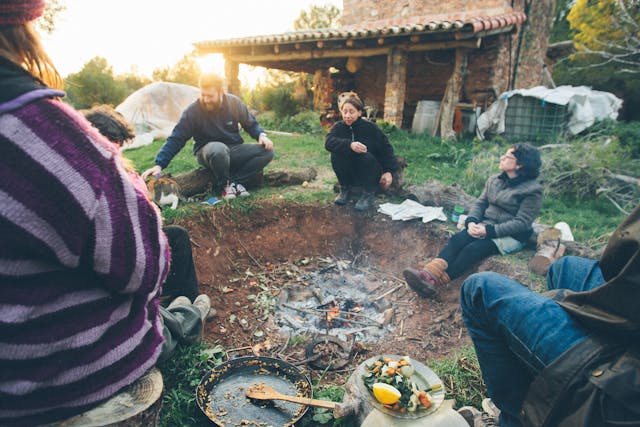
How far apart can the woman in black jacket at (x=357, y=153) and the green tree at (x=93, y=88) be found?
1281 cm

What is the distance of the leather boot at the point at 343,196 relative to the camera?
506cm

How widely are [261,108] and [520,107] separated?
407 inches

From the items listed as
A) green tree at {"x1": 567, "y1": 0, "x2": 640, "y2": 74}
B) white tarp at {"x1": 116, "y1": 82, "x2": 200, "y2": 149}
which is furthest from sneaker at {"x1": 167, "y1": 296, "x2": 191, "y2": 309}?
green tree at {"x1": 567, "y1": 0, "x2": 640, "y2": 74}

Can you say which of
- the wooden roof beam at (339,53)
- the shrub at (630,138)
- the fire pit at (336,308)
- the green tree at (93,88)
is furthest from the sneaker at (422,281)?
the green tree at (93,88)

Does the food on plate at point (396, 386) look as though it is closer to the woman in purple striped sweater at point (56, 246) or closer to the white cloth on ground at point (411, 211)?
the woman in purple striped sweater at point (56, 246)

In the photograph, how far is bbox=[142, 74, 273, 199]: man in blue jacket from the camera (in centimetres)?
471

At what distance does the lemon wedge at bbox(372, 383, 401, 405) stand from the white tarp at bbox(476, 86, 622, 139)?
8671 mm

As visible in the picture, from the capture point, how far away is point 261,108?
53.5 ft

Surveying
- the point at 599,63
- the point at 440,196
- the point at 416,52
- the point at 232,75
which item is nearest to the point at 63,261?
the point at 440,196

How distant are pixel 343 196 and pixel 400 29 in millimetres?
5615

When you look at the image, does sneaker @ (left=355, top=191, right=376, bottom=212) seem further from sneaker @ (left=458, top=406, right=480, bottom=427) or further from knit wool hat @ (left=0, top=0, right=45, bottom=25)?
knit wool hat @ (left=0, top=0, right=45, bottom=25)

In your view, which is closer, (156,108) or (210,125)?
(210,125)

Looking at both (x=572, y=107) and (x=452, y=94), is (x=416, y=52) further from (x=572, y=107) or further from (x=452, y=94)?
(x=572, y=107)

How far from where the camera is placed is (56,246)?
45.9 inches
